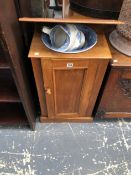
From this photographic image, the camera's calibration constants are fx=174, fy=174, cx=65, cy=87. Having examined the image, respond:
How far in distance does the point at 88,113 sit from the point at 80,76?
427mm

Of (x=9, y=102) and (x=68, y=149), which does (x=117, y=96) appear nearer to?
(x=68, y=149)

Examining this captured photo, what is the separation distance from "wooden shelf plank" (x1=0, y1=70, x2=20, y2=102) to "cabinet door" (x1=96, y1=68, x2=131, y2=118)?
21.0 inches

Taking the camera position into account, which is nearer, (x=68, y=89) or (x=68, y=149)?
(x=68, y=89)

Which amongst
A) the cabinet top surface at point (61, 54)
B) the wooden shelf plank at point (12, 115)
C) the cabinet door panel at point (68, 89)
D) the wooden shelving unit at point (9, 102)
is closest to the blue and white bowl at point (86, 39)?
the cabinet top surface at point (61, 54)

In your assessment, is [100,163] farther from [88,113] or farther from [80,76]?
[80,76]

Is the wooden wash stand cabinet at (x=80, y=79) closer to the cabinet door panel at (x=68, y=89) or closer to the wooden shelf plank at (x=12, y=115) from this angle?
the cabinet door panel at (x=68, y=89)

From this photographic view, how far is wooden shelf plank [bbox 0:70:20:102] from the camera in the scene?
98 cm

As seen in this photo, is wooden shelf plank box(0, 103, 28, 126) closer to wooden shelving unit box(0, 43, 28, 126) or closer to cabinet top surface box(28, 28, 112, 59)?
wooden shelving unit box(0, 43, 28, 126)

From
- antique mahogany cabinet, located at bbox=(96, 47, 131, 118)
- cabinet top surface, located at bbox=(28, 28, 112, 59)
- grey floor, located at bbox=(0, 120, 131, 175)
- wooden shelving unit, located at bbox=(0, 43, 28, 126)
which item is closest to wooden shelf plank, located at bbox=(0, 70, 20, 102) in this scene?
wooden shelving unit, located at bbox=(0, 43, 28, 126)

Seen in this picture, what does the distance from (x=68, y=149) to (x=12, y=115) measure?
0.47 m

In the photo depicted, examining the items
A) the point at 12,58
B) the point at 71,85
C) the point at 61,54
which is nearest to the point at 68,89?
the point at 71,85

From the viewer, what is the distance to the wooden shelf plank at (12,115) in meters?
1.23

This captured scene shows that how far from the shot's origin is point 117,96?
43.4 inches

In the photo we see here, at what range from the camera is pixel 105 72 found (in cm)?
96
